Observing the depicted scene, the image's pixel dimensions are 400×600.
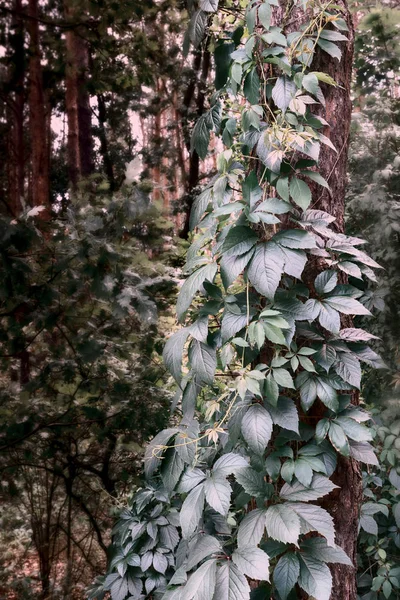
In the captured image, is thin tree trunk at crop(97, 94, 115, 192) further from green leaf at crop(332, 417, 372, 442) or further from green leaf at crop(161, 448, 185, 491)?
green leaf at crop(332, 417, 372, 442)

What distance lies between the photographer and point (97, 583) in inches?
86.4

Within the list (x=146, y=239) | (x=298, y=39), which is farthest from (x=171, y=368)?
(x=146, y=239)

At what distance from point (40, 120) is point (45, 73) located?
0.94 metres

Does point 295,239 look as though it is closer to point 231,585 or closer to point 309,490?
point 309,490

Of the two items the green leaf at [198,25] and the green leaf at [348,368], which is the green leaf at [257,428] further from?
the green leaf at [198,25]

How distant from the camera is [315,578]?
0.96 meters

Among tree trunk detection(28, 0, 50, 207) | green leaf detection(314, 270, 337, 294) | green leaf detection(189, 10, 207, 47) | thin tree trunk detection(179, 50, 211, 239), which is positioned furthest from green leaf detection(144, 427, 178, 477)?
thin tree trunk detection(179, 50, 211, 239)

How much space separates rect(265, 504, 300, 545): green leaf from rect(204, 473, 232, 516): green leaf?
8cm

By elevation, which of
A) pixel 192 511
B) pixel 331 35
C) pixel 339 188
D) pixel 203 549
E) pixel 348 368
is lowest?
pixel 203 549

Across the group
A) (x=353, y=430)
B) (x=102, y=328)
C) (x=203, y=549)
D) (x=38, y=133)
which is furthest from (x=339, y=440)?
(x=38, y=133)

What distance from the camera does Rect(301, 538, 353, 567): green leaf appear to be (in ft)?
3.23

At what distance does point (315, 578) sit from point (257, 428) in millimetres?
300

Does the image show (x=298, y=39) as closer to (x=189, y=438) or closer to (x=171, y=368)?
(x=171, y=368)

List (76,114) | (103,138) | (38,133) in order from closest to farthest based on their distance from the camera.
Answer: (38,133)
(76,114)
(103,138)
